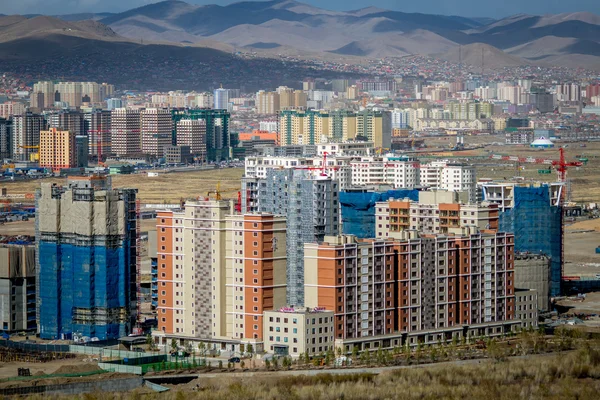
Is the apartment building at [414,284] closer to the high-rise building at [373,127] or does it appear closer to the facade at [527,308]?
the facade at [527,308]

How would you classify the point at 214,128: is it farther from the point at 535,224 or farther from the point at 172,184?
the point at 535,224

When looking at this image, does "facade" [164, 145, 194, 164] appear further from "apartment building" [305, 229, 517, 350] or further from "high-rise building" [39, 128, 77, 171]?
"apartment building" [305, 229, 517, 350]

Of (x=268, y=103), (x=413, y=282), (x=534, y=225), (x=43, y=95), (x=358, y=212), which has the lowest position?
(x=413, y=282)

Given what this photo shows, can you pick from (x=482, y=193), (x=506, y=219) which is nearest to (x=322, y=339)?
(x=506, y=219)

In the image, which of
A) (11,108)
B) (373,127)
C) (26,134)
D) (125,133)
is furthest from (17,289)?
(11,108)

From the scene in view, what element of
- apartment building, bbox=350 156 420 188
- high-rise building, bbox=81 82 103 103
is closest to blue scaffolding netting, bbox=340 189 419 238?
apartment building, bbox=350 156 420 188

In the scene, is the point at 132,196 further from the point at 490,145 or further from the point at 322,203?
the point at 490,145
